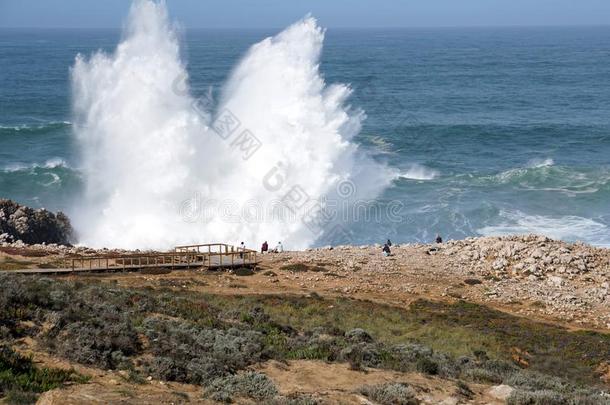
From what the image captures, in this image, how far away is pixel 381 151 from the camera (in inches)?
2249

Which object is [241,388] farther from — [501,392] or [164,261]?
[164,261]

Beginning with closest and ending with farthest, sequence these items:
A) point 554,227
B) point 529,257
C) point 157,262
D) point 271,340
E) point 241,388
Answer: point 241,388 → point 271,340 → point 157,262 → point 529,257 → point 554,227

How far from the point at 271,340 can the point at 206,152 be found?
29980 millimetres

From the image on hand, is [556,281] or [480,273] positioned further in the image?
[480,273]

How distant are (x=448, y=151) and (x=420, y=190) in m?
11.5

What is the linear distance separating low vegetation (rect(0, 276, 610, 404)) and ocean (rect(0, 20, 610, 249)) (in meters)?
17.3

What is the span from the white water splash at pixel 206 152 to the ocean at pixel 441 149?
476 mm

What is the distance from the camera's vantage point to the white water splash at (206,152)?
132ft

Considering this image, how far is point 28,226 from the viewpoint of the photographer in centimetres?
3397

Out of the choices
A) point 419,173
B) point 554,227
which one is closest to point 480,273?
point 554,227

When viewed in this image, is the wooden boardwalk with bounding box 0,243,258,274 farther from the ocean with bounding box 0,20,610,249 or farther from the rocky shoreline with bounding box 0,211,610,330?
the ocean with bounding box 0,20,610,249

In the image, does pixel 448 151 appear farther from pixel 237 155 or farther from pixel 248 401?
pixel 248 401

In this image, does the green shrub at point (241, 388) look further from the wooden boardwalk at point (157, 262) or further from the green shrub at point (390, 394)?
the wooden boardwalk at point (157, 262)

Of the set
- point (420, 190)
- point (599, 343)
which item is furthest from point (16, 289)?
point (420, 190)
